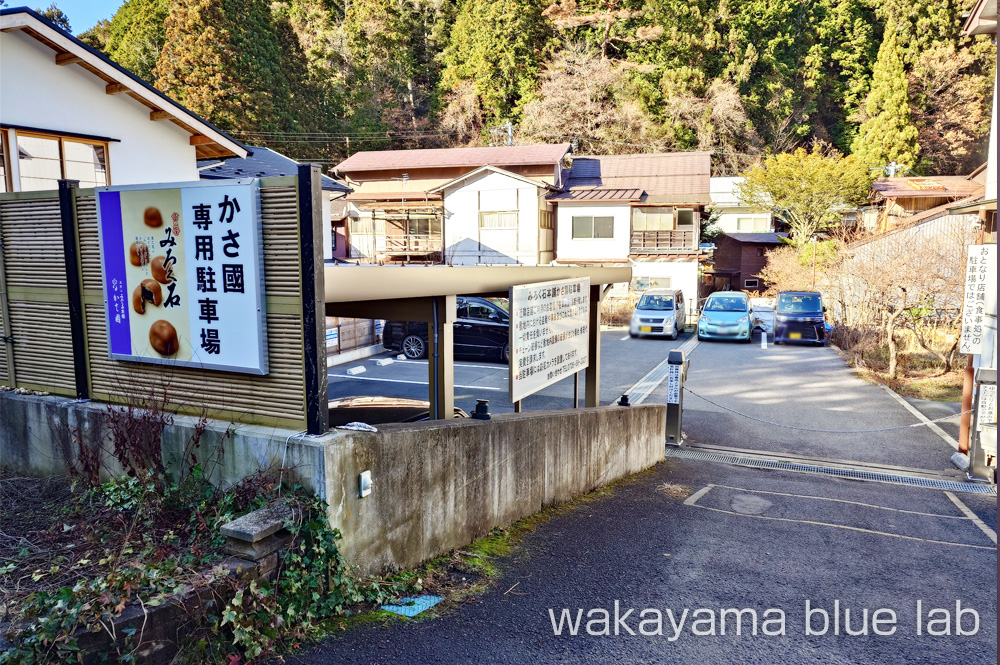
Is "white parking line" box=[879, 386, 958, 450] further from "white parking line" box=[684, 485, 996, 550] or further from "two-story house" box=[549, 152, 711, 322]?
"two-story house" box=[549, 152, 711, 322]

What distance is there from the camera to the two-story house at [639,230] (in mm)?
29859

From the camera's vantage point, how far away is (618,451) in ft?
28.1

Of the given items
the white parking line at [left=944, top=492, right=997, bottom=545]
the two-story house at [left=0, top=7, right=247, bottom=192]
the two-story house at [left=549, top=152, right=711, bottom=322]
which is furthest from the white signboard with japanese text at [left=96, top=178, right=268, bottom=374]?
the two-story house at [left=549, top=152, right=711, bottom=322]

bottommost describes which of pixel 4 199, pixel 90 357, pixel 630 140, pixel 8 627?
pixel 8 627

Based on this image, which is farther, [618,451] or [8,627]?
[618,451]

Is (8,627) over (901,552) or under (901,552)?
over

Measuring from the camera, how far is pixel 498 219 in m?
30.6

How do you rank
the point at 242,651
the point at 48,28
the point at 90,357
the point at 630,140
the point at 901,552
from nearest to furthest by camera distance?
the point at 242,651 → the point at 90,357 → the point at 901,552 → the point at 48,28 → the point at 630,140

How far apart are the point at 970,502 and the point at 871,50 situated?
45.6m

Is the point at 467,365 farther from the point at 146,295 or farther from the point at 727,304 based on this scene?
the point at 146,295

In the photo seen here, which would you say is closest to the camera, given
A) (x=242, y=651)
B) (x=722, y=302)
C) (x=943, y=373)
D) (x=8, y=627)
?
(x=8, y=627)

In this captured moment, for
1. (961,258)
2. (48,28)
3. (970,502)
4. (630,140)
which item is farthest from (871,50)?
(48,28)

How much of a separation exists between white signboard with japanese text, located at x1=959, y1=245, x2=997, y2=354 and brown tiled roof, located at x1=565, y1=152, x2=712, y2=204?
21439 mm

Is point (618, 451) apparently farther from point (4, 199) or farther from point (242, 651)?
point (4, 199)
